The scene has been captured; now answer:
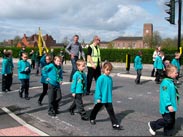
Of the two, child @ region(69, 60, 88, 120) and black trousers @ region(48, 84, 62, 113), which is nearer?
child @ region(69, 60, 88, 120)

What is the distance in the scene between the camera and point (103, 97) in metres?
6.82

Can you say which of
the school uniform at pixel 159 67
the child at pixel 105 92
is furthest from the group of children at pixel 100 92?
the school uniform at pixel 159 67

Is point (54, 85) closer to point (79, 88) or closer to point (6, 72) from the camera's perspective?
point (79, 88)

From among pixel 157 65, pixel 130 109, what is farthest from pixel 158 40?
pixel 130 109

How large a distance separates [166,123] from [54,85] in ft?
10.0

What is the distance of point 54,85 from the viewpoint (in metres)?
8.18

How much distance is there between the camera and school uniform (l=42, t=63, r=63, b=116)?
8.08 meters

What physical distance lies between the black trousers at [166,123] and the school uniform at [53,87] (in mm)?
2664

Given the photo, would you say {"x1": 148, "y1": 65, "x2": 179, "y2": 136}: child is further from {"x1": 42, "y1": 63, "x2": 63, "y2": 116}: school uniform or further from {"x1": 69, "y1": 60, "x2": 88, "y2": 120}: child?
{"x1": 42, "y1": 63, "x2": 63, "y2": 116}: school uniform

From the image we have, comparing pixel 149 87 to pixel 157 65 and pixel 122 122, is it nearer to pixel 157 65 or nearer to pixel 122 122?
pixel 157 65

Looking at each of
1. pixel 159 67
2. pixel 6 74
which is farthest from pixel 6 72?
pixel 159 67

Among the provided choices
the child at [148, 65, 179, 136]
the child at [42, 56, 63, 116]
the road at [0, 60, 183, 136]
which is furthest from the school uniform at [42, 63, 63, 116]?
the child at [148, 65, 179, 136]

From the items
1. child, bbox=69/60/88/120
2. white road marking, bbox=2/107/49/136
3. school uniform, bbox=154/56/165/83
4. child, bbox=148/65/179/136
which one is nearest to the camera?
child, bbox=148/65/179/136

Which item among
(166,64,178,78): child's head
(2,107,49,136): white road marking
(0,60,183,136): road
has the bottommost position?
(0,60,183,136): road
